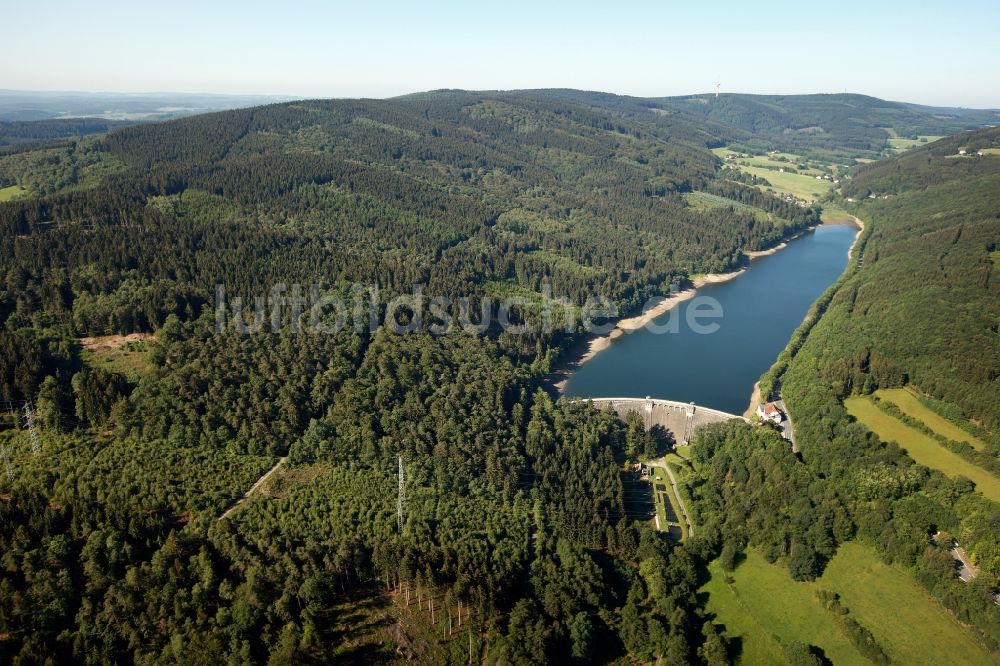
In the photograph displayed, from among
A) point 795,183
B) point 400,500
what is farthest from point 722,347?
point 795,183

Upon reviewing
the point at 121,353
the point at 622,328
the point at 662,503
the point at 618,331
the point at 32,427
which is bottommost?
the point at 662,503

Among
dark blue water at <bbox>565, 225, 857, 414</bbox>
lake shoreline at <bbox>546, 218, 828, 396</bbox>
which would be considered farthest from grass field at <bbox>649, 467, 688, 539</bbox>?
lake shoreline at <bbox>546, 218, 828, 396</bbox>

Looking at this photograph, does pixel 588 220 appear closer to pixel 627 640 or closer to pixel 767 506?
pixel 767 506

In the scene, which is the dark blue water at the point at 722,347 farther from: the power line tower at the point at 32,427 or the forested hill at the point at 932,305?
the power line tower at the point at 32,427

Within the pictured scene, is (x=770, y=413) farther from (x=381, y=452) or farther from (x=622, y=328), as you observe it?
(x=381, y=452)

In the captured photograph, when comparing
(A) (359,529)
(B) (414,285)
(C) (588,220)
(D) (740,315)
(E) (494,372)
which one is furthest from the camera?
(C) (588,220)

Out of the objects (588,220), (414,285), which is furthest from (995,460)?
(588,220)

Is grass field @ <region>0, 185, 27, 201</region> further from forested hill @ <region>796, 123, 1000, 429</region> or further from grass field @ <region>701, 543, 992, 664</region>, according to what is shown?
forested hill @ <region>796, 123, 1000, 429</region>
